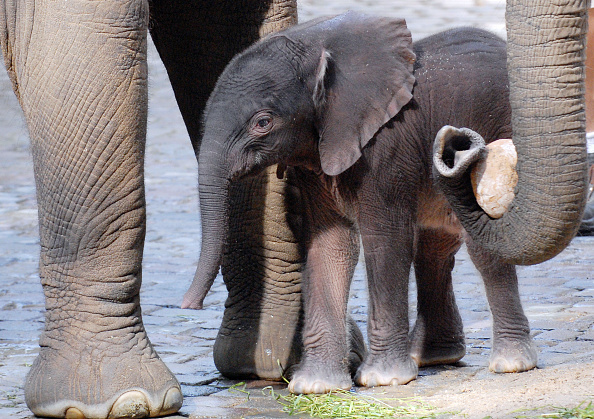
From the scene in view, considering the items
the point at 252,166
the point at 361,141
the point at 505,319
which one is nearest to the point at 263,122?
the point at 252,166

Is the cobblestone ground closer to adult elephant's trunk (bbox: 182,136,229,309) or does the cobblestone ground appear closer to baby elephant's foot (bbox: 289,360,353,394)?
baby elephant's foot (bbox: 289,360,353,394)

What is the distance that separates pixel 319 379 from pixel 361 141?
0.81 metres

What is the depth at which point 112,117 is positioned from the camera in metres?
3.40

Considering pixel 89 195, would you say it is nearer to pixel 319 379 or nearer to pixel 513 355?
pixel 319 379

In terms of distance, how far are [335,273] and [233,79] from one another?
0.78 m

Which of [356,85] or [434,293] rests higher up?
[356,85]

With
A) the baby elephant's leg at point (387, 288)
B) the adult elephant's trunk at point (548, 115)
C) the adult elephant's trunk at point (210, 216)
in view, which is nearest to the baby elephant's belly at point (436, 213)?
the baby elephant's leg at point (387, 288)

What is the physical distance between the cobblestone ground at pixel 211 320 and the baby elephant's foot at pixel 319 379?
0.13m

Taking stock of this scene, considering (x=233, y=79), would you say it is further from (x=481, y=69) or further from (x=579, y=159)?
(x=579, y=159)

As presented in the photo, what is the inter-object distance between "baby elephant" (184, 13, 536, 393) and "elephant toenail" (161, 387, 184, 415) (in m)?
0.50

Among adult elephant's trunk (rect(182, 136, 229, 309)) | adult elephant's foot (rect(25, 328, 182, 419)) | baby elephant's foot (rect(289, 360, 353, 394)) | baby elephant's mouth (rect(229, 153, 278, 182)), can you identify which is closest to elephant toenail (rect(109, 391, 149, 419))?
adult elephant's foot (rect(25, 328, 182, 419))

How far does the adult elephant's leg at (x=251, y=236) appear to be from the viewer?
4172mm

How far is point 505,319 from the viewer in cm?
411

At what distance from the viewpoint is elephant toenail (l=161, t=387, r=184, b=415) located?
11.6 ft
